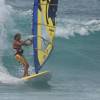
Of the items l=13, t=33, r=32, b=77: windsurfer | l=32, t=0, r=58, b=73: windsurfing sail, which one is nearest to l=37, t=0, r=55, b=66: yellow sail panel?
l=32, t=0, r=58, b=73: windsurfing sail

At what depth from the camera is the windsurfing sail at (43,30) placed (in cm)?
1617

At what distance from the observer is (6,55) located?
1992 centimetres

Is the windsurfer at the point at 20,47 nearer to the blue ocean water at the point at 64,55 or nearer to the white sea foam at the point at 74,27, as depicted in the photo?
the blue ocean water at the point at 64,55

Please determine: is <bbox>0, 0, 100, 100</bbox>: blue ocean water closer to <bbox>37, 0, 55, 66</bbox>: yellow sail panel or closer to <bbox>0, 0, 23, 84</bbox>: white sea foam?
A: <bbox>0, 0, 23, 84</bbox>: white sea foam

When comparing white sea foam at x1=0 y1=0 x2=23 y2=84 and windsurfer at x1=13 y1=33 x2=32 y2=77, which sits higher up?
windsurfer at x1=13 y1=33 x2=32 y2=77

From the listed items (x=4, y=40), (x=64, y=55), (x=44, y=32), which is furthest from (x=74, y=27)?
(x=44, y=32)

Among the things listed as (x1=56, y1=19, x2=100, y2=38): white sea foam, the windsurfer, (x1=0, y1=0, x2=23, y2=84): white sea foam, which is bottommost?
(x1=56, y1=19, x2=100, y2=38): white sea foam

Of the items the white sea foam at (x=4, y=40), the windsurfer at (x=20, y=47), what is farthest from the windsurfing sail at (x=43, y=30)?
the white sea foam at (x=4, y=40)

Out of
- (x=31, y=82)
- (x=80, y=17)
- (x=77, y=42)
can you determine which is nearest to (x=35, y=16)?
(x=31, y=82)

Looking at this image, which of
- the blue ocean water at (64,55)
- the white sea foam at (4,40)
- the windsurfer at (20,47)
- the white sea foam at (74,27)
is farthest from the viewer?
the white sea foam at (74,27)

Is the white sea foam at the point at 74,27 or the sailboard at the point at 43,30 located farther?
the white sea foam at the point at 74,27

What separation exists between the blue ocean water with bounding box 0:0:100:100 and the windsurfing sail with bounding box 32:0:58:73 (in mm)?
736

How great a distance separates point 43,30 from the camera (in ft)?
53.5

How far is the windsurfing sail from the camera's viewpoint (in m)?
16.2
